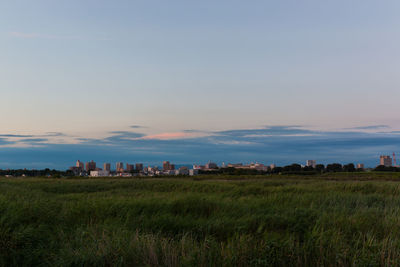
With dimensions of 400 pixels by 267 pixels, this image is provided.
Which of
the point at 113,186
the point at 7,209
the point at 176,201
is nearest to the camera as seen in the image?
the point at 7,209

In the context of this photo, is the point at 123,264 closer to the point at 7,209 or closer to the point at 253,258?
the point at 253,258

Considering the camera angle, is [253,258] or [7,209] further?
[7,209]

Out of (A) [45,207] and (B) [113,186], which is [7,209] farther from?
(B) [113,186]

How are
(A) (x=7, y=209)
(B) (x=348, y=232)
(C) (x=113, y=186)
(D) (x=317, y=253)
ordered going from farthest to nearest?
(C) (x=113, y=186), (A) (x=7, y=209), (B) (x=348, y=232), (D) (x=317, y=253)

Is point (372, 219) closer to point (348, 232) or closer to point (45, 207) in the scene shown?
point (348, 232)

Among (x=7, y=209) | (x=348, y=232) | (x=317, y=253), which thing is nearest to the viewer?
(x=317, y=253)

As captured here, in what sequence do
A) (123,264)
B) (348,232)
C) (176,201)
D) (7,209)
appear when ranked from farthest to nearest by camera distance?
(176,201), (7,209), (348,232), (123,264)

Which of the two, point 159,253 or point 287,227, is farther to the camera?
point 287,227

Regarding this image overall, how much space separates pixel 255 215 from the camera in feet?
27.0

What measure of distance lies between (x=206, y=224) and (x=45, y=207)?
391cm

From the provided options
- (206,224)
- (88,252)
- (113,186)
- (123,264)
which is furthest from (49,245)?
(113,186)

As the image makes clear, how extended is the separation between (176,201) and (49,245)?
176 inches

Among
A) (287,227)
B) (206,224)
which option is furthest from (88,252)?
(287,227)

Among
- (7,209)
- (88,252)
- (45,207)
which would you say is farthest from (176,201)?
(88,252)
